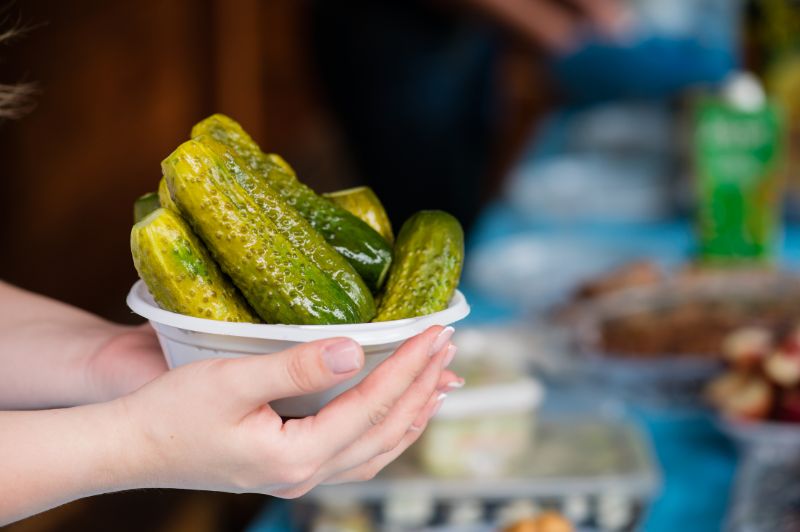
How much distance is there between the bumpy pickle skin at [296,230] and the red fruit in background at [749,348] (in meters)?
0.75

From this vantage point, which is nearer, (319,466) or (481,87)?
(319,466)

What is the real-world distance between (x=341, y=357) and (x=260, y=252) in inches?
4.6

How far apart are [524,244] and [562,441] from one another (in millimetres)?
828

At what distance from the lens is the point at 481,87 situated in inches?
123

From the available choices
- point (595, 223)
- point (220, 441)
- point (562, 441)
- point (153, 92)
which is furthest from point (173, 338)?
point (153, 92)

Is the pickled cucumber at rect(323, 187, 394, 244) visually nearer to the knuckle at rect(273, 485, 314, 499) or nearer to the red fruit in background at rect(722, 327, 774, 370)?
the knuckle at rect(273, 485, 314, 499)

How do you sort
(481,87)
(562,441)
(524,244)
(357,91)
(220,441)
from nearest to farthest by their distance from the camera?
(220,441), (562,441), (524,244), (357,91), (481,87)

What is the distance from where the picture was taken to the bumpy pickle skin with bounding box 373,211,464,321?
633mm

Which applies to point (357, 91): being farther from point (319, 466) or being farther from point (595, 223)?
point (319, 466)

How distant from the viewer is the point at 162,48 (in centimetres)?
360

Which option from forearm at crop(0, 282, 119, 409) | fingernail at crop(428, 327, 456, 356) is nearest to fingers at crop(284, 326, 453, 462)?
fingernail at crop(428, 327, 456, 356)

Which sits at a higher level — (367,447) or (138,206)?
(138,206)

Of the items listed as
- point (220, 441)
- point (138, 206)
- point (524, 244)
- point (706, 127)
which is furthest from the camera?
point (524, 244)

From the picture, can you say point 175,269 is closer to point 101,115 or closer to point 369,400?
point 369,400
